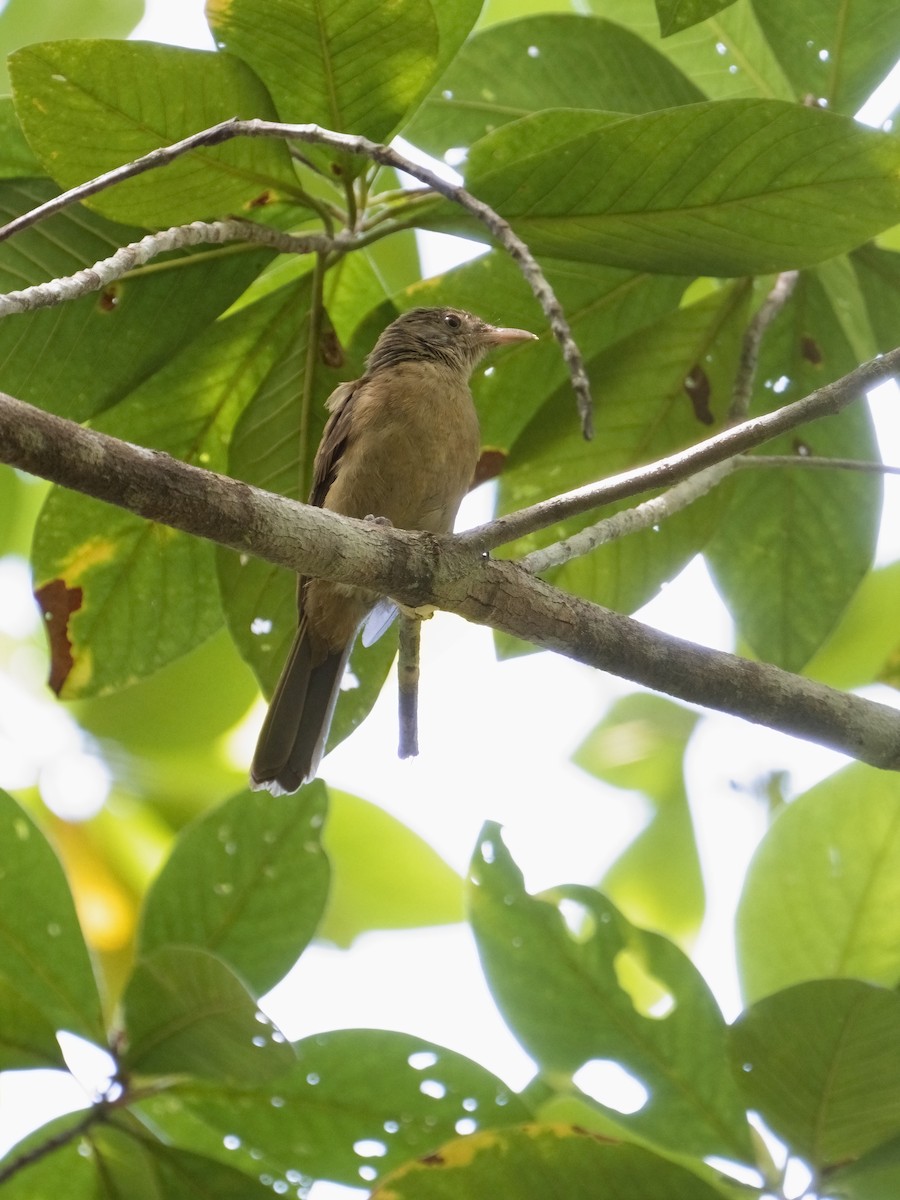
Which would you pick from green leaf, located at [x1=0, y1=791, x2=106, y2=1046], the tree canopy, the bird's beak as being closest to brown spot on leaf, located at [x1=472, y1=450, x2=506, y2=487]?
the tree canopy

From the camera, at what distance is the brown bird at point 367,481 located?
3697mm

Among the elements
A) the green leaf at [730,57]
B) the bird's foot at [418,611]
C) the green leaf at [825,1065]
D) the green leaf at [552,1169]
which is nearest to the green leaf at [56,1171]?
the green leaf at [552,1169]

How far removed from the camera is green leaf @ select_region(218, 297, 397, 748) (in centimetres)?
344

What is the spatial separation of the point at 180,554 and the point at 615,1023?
5.23ft

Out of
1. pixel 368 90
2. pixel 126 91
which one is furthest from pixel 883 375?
pixel 126 91

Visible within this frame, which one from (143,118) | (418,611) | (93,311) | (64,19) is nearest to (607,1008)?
(418,611)

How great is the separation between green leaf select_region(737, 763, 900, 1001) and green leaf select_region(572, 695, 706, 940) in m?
1.28

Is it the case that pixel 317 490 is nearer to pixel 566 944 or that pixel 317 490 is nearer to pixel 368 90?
pixel 368 90

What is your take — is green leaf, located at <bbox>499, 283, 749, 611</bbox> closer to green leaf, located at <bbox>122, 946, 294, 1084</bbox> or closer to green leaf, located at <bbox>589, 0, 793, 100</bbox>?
green leaf, located at <bbox>589, 0, 793, 100</bbox>

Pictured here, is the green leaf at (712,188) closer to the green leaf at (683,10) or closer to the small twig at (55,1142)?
the green leaf at (683,10)

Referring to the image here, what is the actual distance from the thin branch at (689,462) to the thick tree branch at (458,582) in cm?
8

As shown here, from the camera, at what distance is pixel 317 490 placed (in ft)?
13.2

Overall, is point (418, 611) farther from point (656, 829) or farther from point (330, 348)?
point (656, 829)

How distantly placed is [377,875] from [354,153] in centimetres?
237
